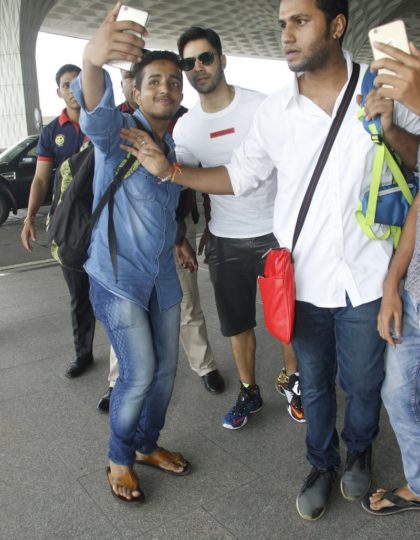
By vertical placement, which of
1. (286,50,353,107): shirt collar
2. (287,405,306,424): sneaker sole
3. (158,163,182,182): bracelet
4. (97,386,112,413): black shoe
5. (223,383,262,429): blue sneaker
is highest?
(286,50,353,107): shirt collar

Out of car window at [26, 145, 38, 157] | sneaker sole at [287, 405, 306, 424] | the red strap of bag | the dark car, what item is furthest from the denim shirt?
car window at [26, 145, 38, 157]

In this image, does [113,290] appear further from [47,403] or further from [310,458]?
[47,403]

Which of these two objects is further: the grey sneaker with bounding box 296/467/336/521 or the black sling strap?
the grey sneaker with bounding box 296/467/336/521

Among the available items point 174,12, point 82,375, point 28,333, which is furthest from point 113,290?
point 174,12

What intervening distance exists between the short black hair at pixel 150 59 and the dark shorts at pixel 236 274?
1.06m

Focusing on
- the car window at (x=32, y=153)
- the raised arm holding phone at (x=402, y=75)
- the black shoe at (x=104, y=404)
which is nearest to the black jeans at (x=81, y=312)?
the black shoe at (x=104, y=404)

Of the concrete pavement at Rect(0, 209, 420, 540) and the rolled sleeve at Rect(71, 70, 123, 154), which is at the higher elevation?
the rolled sleeve at Rect(71, 70, 123, 154)

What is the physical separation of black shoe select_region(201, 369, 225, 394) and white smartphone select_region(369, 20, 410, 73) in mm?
2382

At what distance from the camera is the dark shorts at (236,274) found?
309cm

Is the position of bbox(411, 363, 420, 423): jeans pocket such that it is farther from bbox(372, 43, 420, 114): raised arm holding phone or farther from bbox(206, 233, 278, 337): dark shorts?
bbox(206, 233, 278, 337): dark shorts

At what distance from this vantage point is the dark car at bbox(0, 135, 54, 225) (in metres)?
10.7

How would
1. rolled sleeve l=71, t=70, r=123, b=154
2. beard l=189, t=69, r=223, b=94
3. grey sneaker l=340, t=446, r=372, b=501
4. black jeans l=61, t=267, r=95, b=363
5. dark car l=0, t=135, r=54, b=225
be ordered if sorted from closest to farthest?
rolled sleeve l=71, t=70, r=123, b=154, grey sneaker l=340, t=446, r=372, b=501, beard l=189, t=69, r=223, b=94, black jeans l=61, t=267, r=95, b=363, dark car l=0, t=135, r=54, b=225

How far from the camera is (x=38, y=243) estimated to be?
895cm

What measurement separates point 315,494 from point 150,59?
203cm
